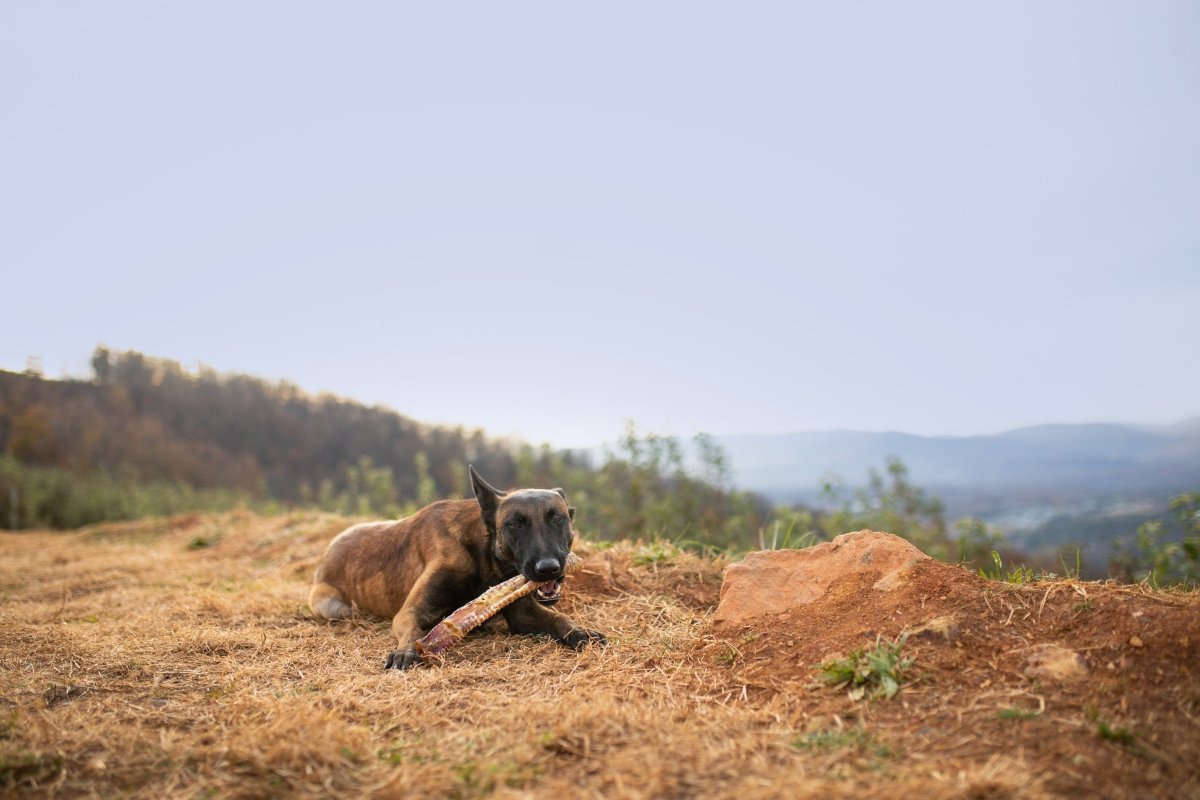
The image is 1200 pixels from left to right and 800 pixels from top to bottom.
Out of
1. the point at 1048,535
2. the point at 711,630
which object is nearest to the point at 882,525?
the point at 1048,535

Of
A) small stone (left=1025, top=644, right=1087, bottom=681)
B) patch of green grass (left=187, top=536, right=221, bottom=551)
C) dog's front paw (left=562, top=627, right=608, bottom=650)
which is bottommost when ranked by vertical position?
patch of green grass (left=187, top=536, right=221, bottom=551)

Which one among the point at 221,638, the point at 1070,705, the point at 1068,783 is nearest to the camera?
the point at 1068,783

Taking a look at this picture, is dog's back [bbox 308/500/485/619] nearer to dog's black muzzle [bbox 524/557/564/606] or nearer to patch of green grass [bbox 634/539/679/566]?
dog's black muzzle [bbox 524/557/564/606]

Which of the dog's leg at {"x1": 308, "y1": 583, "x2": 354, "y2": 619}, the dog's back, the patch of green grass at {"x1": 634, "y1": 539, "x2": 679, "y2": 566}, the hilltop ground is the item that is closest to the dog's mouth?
the hilltop ground

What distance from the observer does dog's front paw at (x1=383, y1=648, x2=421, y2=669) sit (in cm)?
476

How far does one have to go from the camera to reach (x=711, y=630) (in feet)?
16.3

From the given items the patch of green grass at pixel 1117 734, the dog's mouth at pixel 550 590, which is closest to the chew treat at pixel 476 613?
the dog's mouth at pixel 550 590

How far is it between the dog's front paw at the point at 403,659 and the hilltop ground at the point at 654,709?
0.65 ft

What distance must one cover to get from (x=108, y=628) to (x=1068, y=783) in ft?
22.0

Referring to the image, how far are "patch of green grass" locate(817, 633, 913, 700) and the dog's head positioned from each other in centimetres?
208

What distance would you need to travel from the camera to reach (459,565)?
5809mm

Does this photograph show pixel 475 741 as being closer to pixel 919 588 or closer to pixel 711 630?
pixel 711 630

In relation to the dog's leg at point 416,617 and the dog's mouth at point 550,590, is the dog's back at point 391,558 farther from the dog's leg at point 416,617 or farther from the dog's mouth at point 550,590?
the dog's mouth at point 550,590

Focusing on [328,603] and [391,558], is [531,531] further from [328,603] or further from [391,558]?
[328,603]
